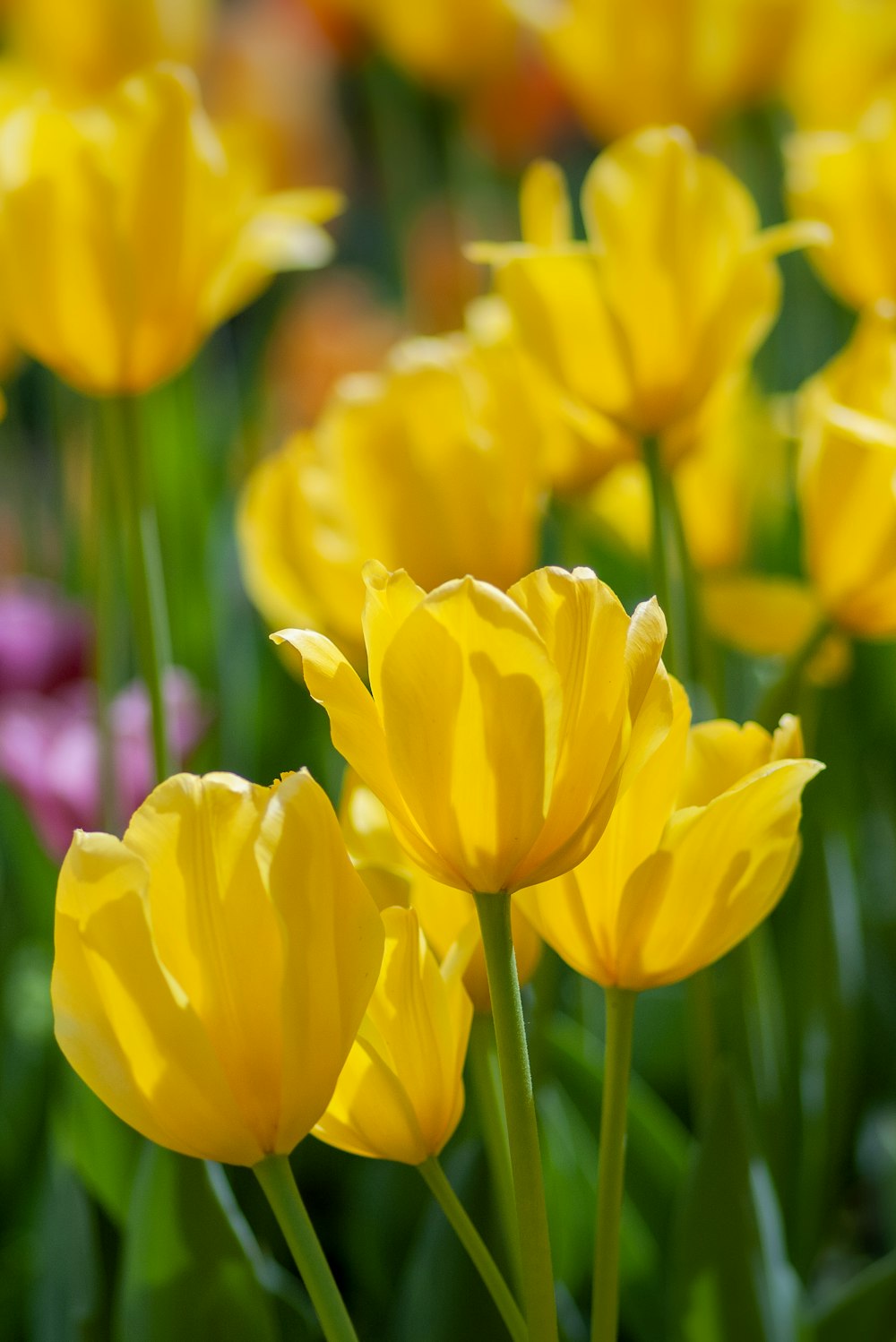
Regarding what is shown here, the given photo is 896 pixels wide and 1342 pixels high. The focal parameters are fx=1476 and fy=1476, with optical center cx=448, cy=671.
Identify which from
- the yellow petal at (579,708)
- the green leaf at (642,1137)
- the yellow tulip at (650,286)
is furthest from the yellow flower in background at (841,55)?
the yellow petal at (579,708)

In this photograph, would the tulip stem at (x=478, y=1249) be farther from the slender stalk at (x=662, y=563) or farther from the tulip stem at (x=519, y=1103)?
the slender stalk at (x=662, y=563)

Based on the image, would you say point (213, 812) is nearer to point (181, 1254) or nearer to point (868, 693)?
point (181, 1254)

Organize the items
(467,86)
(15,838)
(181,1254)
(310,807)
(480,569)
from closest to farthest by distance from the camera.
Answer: (310,807) < (181,1254) < (480,569) < (15,838) < (467,86)

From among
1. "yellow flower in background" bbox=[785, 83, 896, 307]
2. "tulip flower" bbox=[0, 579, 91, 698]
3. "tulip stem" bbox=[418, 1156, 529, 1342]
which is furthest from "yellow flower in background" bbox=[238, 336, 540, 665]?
"tulip flower" bbox=[0, 579, 91, 698]

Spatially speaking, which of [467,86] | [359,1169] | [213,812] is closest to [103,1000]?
[213,812]

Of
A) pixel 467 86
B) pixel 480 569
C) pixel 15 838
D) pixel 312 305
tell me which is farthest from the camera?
→ pixel 312 305

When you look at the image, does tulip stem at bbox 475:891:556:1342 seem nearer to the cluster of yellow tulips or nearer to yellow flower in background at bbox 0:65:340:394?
the cluster of yellow tulips

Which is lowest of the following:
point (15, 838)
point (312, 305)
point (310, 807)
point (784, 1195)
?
point (784, 1195)
